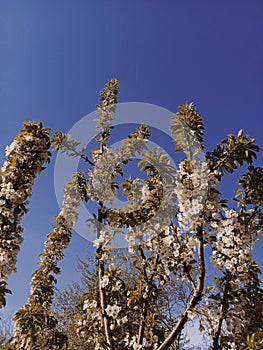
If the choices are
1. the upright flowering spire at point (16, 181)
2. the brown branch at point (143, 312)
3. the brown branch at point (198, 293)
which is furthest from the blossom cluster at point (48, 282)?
the brown branch at point (198, 293)

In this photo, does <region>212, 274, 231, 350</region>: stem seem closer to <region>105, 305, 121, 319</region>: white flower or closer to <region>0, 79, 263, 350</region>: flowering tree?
<region>0, 79, 263, 350</region>: flowering tree

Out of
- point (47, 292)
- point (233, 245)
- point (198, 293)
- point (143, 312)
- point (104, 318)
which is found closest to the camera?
point (198, 293)

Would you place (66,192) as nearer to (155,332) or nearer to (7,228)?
(7,228)

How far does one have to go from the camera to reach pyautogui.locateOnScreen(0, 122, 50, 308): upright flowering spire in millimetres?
4102

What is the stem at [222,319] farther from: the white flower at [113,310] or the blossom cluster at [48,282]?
the blossom cluster at [48,282]

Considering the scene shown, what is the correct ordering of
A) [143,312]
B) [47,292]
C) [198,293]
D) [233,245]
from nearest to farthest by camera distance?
[198,293] → [233,245] → [143,312] → [47,292]

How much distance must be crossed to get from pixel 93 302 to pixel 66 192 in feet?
6.36

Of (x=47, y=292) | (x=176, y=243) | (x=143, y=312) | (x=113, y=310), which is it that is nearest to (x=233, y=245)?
(x=176, y=243)

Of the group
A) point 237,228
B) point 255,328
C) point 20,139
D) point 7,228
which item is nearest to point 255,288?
point 255,328

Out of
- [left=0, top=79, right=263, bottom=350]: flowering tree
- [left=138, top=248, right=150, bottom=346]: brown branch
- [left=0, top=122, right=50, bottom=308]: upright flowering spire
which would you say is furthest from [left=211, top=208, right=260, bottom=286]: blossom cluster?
[left=0, top=122, right=50, bottom=308]: upright flowering spire

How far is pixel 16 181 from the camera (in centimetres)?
439

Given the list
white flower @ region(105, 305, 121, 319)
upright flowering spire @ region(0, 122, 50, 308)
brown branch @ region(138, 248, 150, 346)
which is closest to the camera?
upright flowering spire @ region(0, 122, 50, 308)

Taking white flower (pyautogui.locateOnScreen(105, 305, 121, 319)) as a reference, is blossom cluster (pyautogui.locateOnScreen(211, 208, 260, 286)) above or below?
above

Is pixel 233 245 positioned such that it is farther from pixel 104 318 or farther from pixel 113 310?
pixel 104 318
